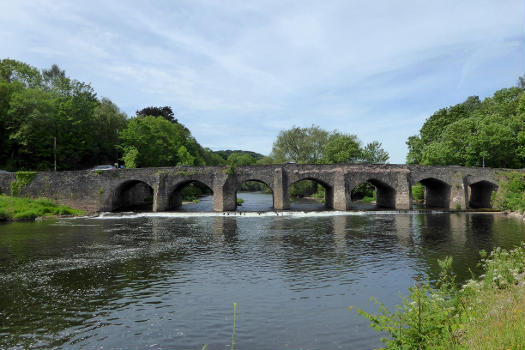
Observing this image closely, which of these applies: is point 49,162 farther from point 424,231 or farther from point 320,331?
point 320,331

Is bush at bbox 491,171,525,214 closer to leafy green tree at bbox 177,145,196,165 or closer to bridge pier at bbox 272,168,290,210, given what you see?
bridge pier at bbox 272,168,290,210

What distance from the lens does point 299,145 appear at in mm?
74375

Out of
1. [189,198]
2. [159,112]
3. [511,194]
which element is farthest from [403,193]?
[159,112]

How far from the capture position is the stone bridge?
147 ft

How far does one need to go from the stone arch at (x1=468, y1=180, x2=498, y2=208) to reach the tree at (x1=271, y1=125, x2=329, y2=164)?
2929 centimetres

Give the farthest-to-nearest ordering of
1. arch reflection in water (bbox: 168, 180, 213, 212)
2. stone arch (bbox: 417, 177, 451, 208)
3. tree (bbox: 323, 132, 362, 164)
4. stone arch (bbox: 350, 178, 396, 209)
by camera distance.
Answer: tree (bbox: 323, 132, 362, 164) → arch reflection in water (bbox: 168, 180, 213, 212) → stone arch (bbox: 417, 177, 451, 208) → stone arch (bbox: 350, 178, 396, 209)

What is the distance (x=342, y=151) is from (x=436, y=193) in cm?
1903

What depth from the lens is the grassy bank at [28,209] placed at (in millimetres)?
38469

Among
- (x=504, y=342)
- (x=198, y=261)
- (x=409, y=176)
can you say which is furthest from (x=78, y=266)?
(x=409, y=176)

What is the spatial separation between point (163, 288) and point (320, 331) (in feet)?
23.2

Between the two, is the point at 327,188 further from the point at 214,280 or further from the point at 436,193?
the point at 214,280

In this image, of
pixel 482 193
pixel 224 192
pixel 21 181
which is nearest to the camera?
pixel 224 192

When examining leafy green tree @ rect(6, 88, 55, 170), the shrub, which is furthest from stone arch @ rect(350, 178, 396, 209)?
leafy green tree @ rect(6, 88, 55, 170)

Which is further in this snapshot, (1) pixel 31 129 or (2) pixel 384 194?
(2) pixel 384 194
